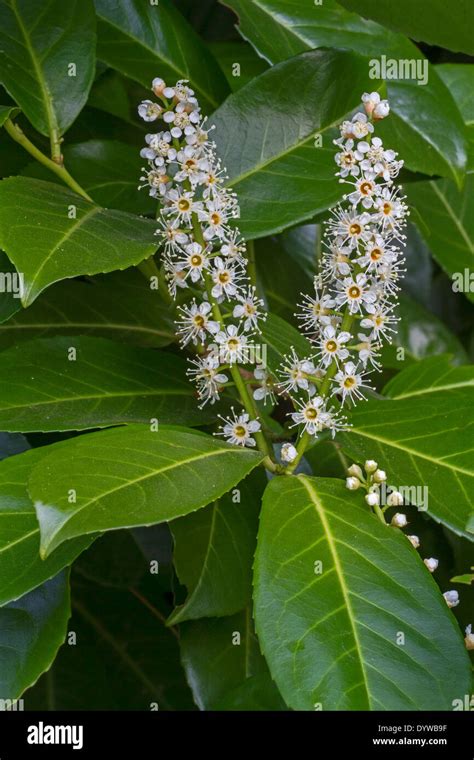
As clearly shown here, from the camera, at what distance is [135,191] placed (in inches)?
53.2

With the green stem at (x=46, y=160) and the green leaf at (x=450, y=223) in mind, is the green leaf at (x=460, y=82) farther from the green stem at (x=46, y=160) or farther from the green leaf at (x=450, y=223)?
the green stem at (x=46, y=160)

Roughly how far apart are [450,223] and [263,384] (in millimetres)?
777

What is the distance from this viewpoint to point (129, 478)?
0.90m

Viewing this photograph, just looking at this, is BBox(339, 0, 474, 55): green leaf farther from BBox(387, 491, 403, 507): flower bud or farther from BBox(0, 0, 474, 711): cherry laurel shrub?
BBox(387, 491, 403, 507): flower bud

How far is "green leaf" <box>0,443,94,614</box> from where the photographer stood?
2.96 feet

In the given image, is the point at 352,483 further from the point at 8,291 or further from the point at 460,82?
the point at 460,82

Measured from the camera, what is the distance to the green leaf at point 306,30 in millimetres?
1288

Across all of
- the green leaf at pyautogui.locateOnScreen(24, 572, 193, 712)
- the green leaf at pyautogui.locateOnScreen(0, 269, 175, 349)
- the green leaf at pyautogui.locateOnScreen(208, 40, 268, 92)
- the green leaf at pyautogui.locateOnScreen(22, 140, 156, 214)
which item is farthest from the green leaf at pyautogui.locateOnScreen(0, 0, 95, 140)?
the green leaf at pyautogui.locateOnScreen(24, 572, 193, 712)

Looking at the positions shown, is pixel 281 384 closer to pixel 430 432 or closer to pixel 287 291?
pixel 430 432

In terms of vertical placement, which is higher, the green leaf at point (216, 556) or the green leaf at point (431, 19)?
the green leaf at point (431, 19)

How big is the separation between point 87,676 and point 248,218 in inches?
26.4

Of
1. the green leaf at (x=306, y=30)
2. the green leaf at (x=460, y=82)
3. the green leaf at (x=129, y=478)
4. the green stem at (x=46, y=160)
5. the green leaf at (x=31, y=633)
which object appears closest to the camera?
the green leaf at (x=129, y=478)

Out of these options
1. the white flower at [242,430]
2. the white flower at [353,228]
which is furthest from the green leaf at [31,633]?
the white flower at [353,228]
